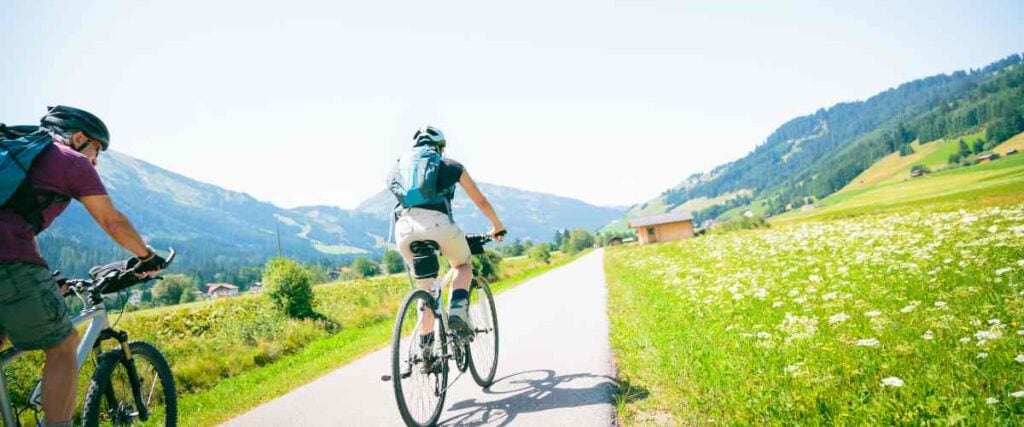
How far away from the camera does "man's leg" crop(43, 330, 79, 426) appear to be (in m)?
3.02

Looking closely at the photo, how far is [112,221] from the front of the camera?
10.1 ft

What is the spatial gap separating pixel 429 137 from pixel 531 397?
2965mm

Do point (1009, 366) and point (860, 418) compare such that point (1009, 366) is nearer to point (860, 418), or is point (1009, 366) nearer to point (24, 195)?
point (860, 418)

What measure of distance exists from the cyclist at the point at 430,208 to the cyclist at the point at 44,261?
2.04 metres

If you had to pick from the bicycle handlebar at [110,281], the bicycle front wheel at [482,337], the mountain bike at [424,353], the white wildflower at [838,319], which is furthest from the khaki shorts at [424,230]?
the white wildflower at [838,319]

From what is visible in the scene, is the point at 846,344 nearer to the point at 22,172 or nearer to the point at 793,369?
the point at 793,369

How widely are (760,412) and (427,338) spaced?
293 cm

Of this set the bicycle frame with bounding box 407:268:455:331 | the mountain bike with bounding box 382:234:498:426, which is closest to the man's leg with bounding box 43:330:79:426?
the mountain bike with bounding box 382:234:498:426

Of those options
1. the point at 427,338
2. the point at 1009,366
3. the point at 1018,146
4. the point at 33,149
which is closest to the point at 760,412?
the point at 1009,366

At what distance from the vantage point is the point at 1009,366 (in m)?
3.76

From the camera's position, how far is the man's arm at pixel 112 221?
2957 mm

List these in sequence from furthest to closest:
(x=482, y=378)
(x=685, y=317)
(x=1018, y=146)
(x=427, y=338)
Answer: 1. (x=1018, y=146)
2. (x=685, y=317)
3. (x=482, y=378)
4. (x=427, y=338)

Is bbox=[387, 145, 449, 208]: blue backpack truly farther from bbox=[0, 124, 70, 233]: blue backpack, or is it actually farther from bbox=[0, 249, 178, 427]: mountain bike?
bbox=[0, 124, 70, 233]: blue backpack

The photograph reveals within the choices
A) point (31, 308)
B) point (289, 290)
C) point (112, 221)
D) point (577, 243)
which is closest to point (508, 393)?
point (112, 221)
